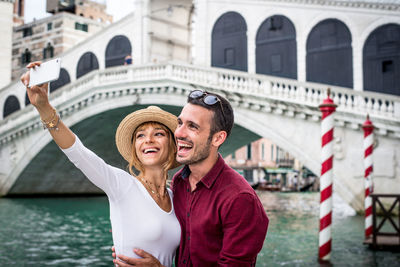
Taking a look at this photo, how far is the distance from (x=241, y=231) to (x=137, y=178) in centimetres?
60

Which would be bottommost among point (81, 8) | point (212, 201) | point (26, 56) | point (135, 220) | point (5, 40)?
point (135, 220)

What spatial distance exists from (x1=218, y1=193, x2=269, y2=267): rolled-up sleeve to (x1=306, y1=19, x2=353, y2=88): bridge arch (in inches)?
454

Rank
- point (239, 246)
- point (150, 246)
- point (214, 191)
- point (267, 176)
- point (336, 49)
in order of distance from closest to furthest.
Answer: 1. point (239, 246)
2. point (214, 191)
3. point (150, 246)
4. point (336, 49)
5. point (267, 176)

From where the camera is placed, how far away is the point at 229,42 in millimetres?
14148

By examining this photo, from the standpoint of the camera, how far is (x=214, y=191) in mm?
1570

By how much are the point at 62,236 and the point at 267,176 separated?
27.7 metres

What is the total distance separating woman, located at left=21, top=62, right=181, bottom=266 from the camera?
155 centimetres

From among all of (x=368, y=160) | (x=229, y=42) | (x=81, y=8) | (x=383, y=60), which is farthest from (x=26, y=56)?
(x=368, y=160)

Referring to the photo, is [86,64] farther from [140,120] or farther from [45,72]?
[45,72]

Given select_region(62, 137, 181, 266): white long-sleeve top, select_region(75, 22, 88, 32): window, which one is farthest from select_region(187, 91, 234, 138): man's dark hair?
select_region(75, 22, 88, 32): window

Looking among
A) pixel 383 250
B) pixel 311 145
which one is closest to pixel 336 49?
pixel 311 145

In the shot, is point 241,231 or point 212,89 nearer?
point 241,231

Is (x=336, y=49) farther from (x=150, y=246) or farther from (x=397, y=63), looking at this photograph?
(x=150, y=246)

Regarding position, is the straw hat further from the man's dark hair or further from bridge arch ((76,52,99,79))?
bridge arch ((76,52,99,79))
